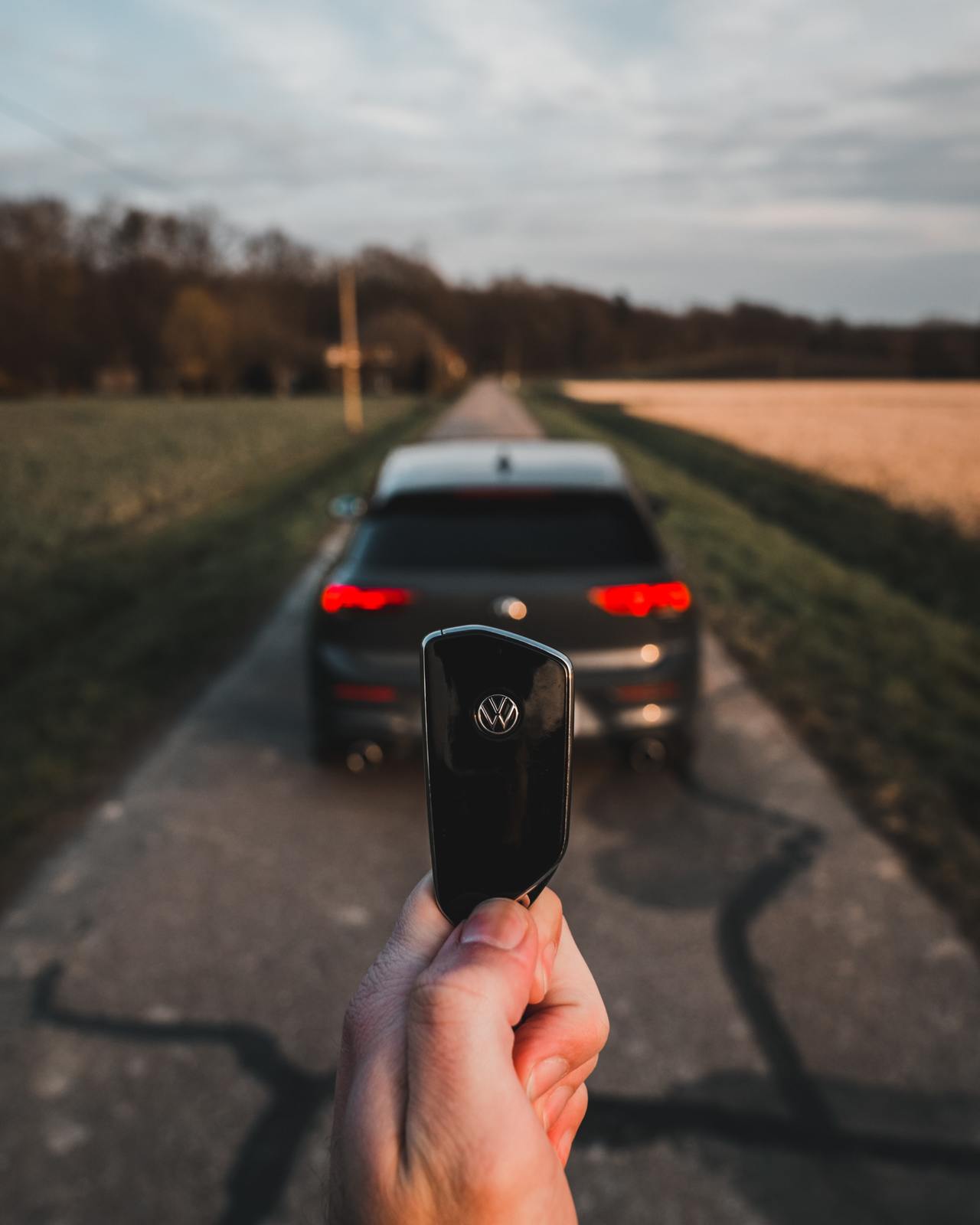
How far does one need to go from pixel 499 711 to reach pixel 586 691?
11.4 feet

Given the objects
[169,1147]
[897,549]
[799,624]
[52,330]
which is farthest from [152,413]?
[169,1147]

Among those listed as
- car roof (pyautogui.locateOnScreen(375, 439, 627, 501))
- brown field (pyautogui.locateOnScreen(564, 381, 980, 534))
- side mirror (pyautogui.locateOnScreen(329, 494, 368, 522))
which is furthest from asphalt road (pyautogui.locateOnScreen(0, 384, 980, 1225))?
brown field (pyautogui.locateOnScreen(564, 381, 980, 534))

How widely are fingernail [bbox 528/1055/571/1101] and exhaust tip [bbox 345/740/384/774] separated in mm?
3604

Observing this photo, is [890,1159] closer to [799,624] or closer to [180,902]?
[180,902]

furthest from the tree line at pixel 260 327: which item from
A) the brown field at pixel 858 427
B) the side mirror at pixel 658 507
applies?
the side mirror at pixel 658 507

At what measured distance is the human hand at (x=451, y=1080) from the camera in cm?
67

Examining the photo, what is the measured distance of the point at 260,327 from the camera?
7556 cm

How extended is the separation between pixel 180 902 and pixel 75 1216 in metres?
1.45

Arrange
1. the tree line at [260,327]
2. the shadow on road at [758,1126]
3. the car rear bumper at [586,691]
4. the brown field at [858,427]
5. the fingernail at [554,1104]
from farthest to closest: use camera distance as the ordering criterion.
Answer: the tree line at [260,327]
the brown field at [858,427]
the car rear bumper at [586,691]
the shadow on road at [758,1126]
the fingernail at [554,1104]

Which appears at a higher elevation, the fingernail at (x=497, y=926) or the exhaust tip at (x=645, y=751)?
the fingernail at (x=497, y=926)

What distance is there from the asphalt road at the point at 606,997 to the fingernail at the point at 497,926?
80.2 inches

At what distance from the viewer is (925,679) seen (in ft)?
20.8

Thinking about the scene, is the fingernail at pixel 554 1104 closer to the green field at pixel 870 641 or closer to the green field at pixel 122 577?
the green field at pixel 870 641

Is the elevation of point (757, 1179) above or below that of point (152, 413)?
above
